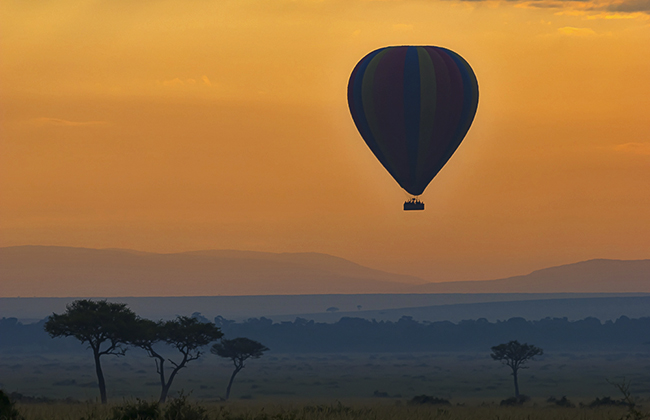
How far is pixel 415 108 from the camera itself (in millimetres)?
65688

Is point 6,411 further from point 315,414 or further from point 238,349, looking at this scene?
point 238,349

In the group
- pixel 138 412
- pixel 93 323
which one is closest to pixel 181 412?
pixel 138 412

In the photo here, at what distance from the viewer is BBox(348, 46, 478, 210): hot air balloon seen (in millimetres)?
65688

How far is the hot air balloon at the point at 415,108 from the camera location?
216 ft

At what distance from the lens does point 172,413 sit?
2511cm

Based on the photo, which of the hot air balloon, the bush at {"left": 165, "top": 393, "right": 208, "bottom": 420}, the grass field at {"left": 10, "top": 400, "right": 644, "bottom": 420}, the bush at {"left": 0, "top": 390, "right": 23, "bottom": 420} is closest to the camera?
the bush at {"left": 165, "top": 393, "right": 208, "bottom": 420}

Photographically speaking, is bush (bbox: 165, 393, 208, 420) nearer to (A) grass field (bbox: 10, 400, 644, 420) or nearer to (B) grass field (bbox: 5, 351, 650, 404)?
(A) grass field (bbox: 10, 400, 644, 420)

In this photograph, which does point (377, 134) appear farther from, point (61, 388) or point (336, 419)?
point (61, 388)

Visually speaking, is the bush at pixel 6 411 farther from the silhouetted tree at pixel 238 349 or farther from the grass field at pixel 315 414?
the silhouetted tree at pixel 238 349

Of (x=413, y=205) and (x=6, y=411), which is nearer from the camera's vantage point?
(x=6, y=411)

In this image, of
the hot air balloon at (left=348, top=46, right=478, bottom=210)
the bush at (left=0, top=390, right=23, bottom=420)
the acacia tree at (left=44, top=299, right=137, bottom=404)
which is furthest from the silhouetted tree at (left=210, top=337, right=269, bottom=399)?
the bush at (left=0, top=390, right=23, bottom=420)

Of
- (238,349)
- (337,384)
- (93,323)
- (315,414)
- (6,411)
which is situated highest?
(238,349)

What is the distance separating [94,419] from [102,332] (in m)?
38.6

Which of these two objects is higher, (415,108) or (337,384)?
(415,108)
